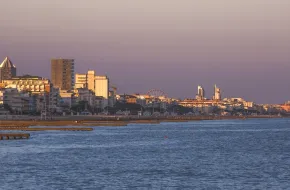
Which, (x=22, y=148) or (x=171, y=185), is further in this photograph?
(x=22, y=148)

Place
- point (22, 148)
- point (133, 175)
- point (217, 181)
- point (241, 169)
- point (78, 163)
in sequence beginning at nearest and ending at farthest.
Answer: point (217, 181)
point (133, 175)
point (241, 169)
point (78, 163)
point (22, 148)

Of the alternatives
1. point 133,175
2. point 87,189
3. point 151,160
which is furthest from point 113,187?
point 151,160

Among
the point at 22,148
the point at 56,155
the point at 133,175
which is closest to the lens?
the point at 133,175

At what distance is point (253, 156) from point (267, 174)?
17.8m

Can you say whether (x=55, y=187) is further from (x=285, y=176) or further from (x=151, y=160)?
(x=151, y=160)

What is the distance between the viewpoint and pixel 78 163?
60531mm

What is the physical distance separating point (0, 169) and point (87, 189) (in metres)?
12.9

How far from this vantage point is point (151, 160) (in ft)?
210

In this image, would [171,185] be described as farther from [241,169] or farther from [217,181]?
[241,169]

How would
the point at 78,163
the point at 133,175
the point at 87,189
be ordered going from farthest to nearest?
the point at 78,163, the point at 133,175, the point at 87,189

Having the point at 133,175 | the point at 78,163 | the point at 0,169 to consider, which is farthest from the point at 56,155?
the point at 133,175

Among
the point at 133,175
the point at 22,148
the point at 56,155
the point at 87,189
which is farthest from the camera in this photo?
the point at 22,148

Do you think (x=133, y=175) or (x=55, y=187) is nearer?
(x=55, y=187)

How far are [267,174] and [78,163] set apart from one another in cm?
1584
